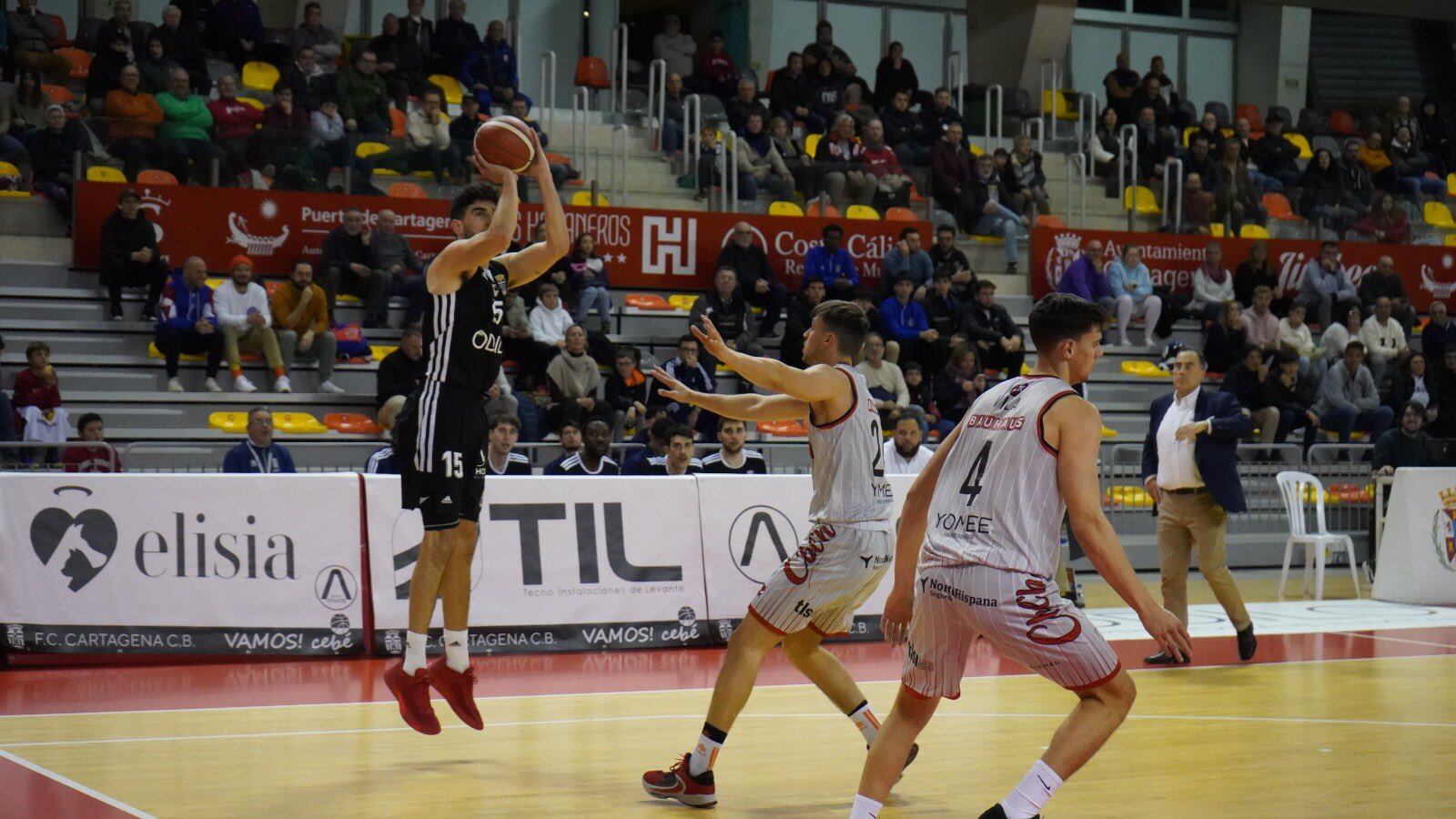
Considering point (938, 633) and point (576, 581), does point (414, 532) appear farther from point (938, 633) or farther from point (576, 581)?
point (938, 633)

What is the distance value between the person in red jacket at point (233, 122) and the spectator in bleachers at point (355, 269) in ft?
3.86

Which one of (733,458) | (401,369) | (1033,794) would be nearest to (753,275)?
(401,369)

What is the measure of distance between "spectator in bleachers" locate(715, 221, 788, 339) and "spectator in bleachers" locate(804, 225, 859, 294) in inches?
16.0

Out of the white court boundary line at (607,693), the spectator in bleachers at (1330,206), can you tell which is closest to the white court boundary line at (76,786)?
the white court boundary line at (607,693)

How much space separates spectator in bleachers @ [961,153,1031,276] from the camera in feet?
64.6

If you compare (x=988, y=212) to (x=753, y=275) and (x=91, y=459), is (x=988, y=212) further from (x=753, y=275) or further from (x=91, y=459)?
(x=91, y=459)

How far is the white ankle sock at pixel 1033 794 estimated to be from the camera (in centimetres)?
460

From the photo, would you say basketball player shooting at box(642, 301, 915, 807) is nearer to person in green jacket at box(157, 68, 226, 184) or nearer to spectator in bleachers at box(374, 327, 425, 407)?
spectator in bleachers at box(374, 327, 425, 407)

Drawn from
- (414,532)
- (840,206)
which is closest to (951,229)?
(840,206)

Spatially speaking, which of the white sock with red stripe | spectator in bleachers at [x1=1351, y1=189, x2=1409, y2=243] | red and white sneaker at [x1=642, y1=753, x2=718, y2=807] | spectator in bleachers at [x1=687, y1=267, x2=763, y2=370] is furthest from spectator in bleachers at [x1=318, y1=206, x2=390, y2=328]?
spectator in bleachers at [x1=1351, y1=189, x2=1409, y2=243]

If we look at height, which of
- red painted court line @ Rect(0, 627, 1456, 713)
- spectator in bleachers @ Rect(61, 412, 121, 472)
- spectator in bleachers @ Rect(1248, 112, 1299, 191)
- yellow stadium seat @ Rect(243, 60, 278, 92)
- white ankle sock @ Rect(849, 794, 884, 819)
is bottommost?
red painted court line @ Rect(0, 627, 1456, 713)

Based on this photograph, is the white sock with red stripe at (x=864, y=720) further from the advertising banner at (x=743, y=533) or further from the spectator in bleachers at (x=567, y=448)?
the spectator in bleachers at (x=567, y=448)

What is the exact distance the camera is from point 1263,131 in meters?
23.6

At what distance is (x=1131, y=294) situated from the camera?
1944 cm
